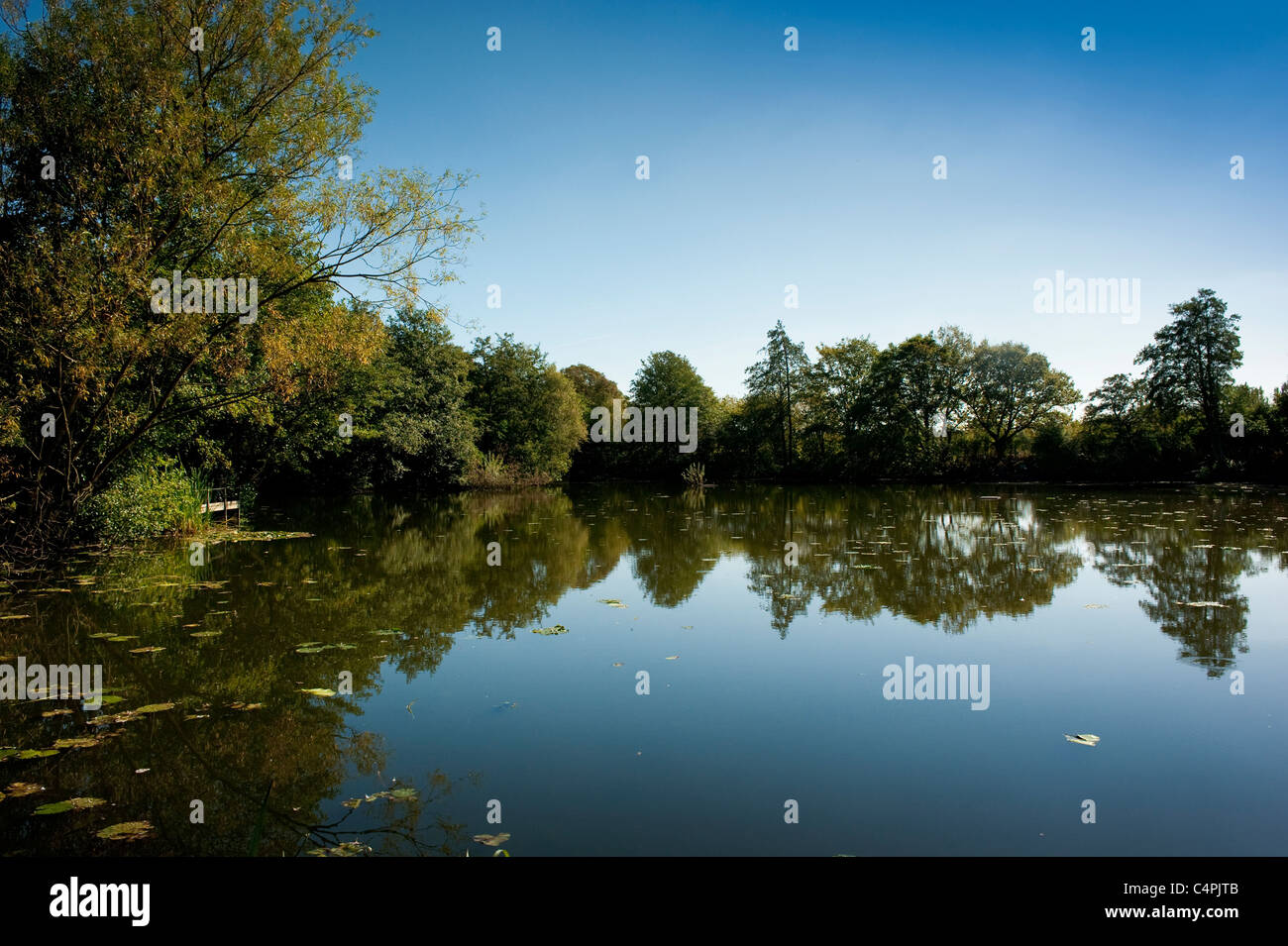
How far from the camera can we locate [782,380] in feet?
170

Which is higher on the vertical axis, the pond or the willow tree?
the willow tree

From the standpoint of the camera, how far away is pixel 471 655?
635 cm

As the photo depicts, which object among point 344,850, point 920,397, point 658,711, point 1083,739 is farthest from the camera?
point 920,397

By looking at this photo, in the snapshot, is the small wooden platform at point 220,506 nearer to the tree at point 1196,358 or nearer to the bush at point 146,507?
the bush at point 146,507

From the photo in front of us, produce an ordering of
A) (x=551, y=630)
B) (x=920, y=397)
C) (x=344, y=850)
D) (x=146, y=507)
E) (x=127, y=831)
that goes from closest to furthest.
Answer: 1. (x=344, y=850)
2. (x=127, y=831)
3. (x=551, y=630)
4. (x=146, y=507)
5. (x=920, y=397)

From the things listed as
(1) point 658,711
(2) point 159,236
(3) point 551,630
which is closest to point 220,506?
(2) point 159,236

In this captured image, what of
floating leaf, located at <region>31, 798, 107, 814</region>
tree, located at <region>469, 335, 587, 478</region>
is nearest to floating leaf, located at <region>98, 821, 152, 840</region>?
floating leaf, located at <region>31, 798, 107, 814</region>

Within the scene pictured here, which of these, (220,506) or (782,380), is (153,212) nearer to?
(220,506)

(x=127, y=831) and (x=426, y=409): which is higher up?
(x=426, y=409)

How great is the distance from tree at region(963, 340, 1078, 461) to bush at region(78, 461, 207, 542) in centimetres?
4222

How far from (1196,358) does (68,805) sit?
1923 inches

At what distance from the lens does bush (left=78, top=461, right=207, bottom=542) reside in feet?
43.2

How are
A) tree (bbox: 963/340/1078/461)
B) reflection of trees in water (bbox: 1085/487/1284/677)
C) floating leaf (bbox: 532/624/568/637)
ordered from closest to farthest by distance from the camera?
1. reflection of trees in water (bbox: 1085/487/1284/677)
2. floating leaf (bbox: 532/624/568/637)
3. tree (bbox: 963/340/1078/461)

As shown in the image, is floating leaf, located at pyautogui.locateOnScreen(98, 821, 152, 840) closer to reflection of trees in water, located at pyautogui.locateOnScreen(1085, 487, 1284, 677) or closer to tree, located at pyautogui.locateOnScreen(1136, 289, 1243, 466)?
reflection of trees in water, located at pyautogui.locateOnScreen(1085, 487, 1284, 677)
